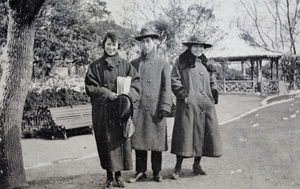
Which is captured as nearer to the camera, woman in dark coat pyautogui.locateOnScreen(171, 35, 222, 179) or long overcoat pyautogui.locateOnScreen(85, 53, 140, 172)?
long overcoat pyautogui.locateOnScreen(85, 53, 140, 172)

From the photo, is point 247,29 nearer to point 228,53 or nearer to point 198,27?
point 228,53

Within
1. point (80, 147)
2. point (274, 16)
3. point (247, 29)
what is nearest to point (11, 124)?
point (80, 147)

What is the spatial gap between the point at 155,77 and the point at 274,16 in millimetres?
18142

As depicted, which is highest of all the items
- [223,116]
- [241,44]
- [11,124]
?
[241,44]

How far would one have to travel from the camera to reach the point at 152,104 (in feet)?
16.4

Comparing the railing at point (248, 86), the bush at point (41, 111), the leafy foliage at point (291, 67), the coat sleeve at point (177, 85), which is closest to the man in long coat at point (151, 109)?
the coat sleeve at point (177, 85)

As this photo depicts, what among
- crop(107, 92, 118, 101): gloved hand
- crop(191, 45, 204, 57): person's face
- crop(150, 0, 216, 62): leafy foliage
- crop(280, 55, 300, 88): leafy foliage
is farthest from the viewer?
crop(280, 55, 300, 88): leafy foliage

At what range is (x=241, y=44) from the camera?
26781 mm

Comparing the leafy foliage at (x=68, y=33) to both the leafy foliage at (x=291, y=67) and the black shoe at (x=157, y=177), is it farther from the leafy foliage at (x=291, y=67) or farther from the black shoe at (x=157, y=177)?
the leafy foliage at (x=291, y=67)

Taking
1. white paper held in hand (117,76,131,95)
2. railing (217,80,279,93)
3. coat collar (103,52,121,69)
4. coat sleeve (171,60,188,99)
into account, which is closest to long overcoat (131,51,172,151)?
coat sleeve (171,60,188,99)

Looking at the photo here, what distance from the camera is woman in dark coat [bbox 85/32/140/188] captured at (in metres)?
4.50

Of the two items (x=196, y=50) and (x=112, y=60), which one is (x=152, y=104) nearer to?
(x=112, y=60)

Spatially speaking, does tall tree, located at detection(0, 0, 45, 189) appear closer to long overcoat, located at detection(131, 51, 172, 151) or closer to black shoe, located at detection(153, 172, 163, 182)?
long overcoat, located at detection(131, 51, 172, 151)

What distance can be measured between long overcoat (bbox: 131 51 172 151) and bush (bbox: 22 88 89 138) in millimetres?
4118
